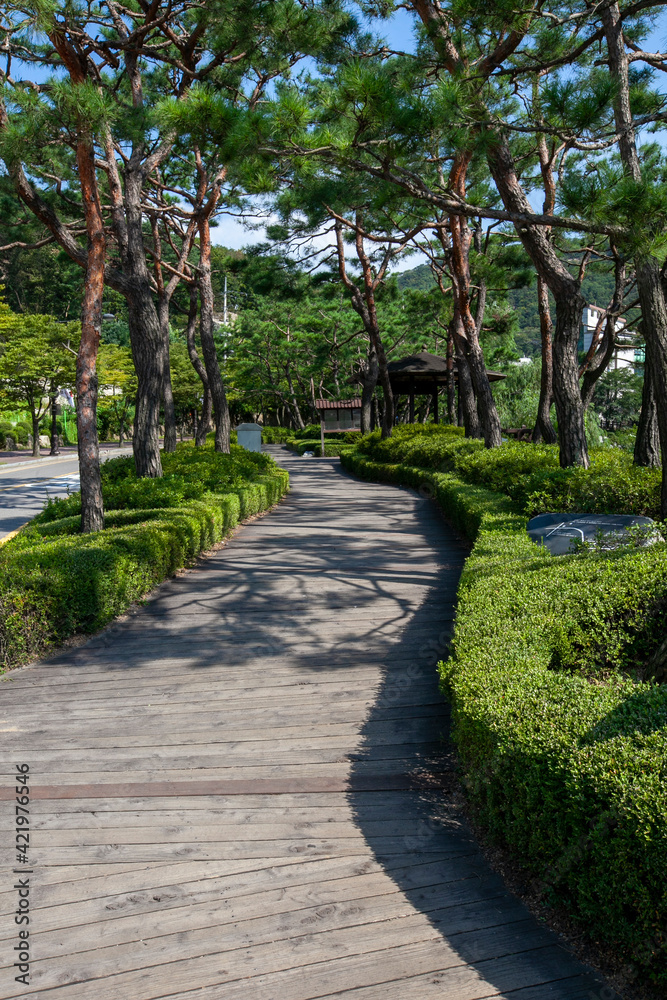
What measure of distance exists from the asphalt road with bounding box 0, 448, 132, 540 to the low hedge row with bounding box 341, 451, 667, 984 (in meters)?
7.38

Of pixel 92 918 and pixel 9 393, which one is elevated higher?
pixel 9 393

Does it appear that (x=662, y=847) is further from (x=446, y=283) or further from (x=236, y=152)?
(x=446, y=283)

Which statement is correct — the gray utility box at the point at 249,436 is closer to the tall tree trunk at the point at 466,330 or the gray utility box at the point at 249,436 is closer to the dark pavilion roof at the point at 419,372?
the dark pavilion roof at the point at 419,372

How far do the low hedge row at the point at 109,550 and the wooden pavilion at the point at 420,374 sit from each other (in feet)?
41.7

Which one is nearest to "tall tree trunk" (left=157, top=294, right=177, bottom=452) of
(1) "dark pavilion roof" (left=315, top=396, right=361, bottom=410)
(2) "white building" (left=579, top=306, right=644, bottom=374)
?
(2) "white building" (left=579, top=306, right=644, bottom=374)

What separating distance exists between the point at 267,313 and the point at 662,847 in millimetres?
39674

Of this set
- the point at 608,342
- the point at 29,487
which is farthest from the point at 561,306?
the point at 29,487

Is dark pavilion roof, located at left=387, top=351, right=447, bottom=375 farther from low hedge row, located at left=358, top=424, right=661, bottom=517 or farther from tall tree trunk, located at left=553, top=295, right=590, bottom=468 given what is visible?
tall tree trunk, located at left=553, top=295, right=590, bottom=468

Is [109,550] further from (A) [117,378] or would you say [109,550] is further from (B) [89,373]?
(A) [117,378]

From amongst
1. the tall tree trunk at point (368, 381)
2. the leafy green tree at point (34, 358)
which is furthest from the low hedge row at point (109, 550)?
the leafy green tree at point (34, 358)

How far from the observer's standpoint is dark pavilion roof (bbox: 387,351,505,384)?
23109mm

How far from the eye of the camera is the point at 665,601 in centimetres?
430

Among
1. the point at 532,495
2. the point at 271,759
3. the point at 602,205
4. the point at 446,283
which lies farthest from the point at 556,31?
the point at 446,283

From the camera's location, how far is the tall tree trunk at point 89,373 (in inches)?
289
